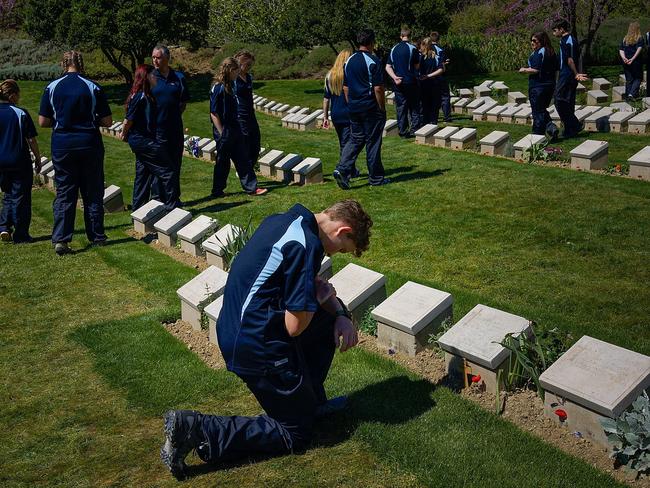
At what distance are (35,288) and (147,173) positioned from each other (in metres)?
3.07

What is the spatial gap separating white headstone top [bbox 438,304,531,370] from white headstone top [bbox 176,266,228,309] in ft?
7.16

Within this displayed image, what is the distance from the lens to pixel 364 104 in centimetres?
1025

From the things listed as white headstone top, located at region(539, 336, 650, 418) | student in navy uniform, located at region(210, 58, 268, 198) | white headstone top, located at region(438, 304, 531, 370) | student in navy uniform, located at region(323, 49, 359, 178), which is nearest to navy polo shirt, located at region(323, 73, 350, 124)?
student in navy uniform, located at region(323, 49, 359, 178)

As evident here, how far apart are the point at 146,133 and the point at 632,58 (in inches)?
478

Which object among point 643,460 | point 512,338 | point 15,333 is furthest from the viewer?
point 15,333

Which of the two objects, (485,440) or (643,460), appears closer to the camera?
(643,460)

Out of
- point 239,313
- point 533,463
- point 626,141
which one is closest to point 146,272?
point 239,313

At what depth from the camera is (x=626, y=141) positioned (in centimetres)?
1262

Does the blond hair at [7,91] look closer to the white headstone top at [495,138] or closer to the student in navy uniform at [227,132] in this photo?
the student in navy uniform at [227,132]

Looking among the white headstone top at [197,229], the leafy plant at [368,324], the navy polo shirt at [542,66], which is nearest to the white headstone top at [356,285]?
the leafy plant at [368,324]

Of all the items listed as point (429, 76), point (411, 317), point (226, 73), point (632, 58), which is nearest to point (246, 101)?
point (226, 73)

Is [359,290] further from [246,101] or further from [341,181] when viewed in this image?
[246,101]

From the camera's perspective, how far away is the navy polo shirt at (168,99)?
9.59 metres

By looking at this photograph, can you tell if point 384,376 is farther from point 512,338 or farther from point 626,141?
point 626,141
